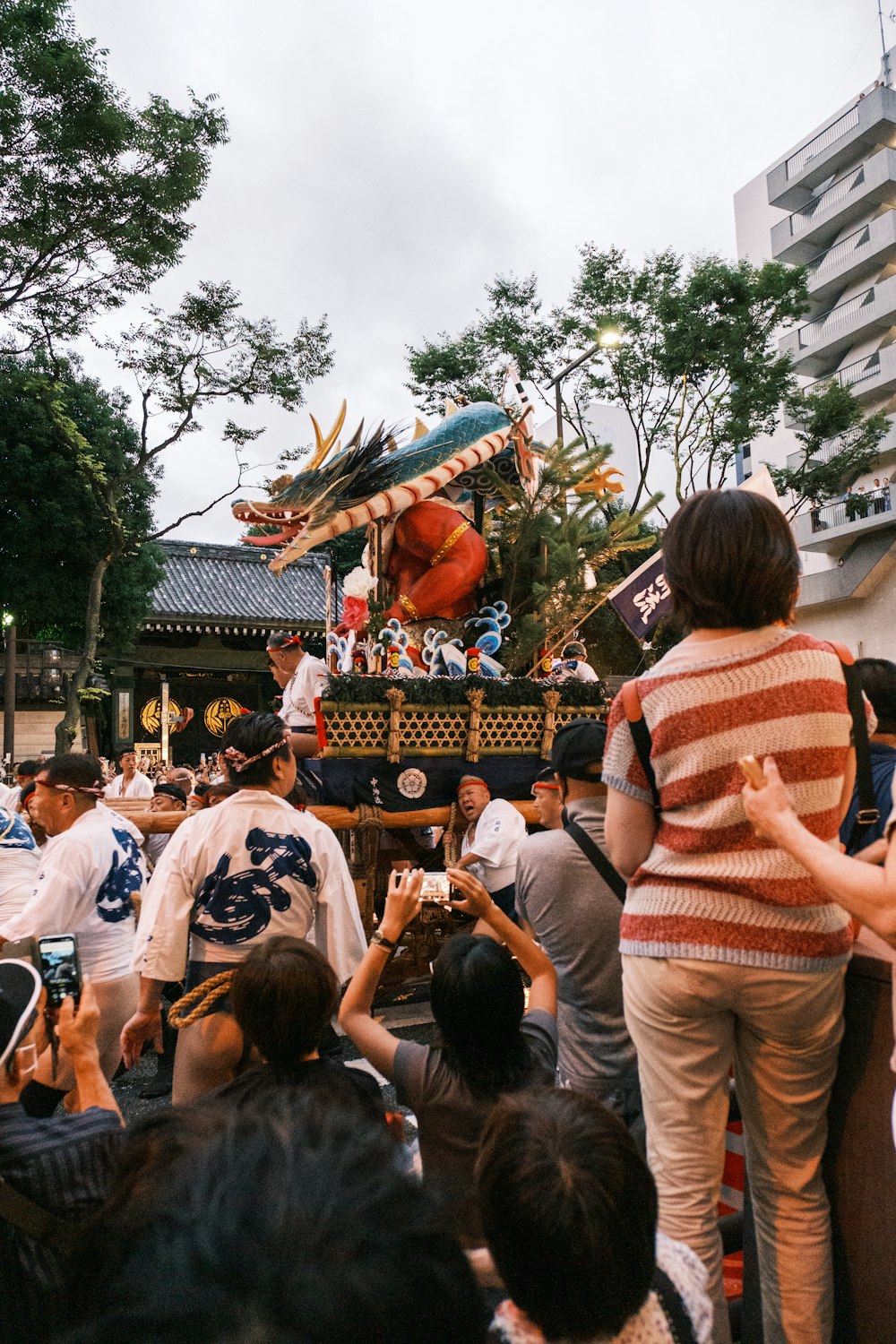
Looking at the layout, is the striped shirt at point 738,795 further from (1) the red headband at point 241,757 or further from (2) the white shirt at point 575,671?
(2) the white shirt at point 575,671

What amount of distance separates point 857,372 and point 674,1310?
26.9 m

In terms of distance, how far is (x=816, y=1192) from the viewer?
1757 millimetres

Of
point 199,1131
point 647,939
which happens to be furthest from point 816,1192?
point 199,1131

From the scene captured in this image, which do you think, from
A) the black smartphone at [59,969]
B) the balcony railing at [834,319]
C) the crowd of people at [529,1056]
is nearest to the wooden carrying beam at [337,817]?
the crowd of people at [529,1056]

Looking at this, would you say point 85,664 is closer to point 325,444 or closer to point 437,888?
point 325,444

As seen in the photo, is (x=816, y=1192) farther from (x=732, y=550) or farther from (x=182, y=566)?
(x=182, y=566)

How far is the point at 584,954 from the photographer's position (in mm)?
2492

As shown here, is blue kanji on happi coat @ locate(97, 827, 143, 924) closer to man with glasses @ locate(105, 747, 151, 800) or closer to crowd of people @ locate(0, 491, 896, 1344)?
crowd of people @ locate(0, 491, 896, 1344)

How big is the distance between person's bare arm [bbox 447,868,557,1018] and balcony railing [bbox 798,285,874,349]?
2568cm

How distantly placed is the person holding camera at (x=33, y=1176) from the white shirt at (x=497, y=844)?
3810mm

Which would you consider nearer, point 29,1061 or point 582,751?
point 29,1061

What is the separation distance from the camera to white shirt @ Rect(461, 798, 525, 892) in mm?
5434

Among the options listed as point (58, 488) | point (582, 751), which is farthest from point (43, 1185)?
point (58, 488)

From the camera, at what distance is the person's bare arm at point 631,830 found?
6.15 feet
